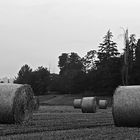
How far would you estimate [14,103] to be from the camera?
1781cm

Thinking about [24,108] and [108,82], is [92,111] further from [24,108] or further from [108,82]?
[108,82]

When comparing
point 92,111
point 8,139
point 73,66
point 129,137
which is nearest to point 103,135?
point 129,137

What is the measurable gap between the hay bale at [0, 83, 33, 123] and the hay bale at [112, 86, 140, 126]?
4.17 meters

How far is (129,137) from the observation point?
1278cm

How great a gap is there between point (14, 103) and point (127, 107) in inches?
184

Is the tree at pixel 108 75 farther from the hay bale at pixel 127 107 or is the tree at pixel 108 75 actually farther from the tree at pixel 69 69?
the hay bale at pixel 127 107

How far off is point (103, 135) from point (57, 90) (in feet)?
297

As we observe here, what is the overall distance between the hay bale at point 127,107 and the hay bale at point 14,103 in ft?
13.7

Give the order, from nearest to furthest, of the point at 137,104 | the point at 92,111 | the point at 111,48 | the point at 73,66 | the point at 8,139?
the point at 8,139 < the point at 137,104 < the point at 92,111 < the point at 111,48 < the point at 73,66

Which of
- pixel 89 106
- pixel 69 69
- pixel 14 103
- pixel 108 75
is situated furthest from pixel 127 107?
pixel 69 69

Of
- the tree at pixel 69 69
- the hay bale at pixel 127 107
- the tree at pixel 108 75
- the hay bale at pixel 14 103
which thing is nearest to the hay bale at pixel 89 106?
the hay bale at pixel 14 103

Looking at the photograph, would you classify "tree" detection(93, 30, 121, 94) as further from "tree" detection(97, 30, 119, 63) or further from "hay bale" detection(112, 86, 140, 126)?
"hay bale" detection(112, 86, 140, 126)

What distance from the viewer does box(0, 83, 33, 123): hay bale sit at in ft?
58.0

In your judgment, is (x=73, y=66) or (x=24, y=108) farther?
(x=73, y=66)
